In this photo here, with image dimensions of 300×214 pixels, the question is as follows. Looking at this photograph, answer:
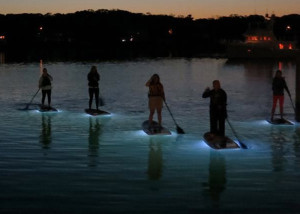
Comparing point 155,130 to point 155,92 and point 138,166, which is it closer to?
point 155,92

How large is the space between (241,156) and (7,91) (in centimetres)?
2400

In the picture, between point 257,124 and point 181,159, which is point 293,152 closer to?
point 181,159

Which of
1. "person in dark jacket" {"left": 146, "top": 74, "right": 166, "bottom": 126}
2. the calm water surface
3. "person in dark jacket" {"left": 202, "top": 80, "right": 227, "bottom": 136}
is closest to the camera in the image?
the calm water surface

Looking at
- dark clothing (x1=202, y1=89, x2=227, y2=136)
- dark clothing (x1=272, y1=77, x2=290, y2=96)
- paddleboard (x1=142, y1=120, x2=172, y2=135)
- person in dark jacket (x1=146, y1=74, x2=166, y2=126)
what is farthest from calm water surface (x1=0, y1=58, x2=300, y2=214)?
dark clothing (x1=272, y1=77, x2=290, y2=96)

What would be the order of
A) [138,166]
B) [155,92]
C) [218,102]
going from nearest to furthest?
[138,166], [218,102], [155,92]

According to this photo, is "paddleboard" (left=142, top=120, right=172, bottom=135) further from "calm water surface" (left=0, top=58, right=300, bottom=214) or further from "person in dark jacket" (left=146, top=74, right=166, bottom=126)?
"person in dark jacket" (left=146, top=74, right=166, bottom=126)

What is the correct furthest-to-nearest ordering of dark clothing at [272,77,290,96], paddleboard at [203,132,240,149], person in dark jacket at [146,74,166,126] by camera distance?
1. dark clothing at [272,77,290,96]
2. person in dark jacket at [146,74,166,126]
3. paddleboard at [203,132,240,149]

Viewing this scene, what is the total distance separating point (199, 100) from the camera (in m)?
31.0

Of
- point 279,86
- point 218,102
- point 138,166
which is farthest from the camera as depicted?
point 279,86

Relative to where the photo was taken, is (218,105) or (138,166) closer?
(138,166)

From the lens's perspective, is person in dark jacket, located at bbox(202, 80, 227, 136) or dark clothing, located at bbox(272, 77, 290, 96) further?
dark clothing, located at bbox(272, 77, 290, 96)

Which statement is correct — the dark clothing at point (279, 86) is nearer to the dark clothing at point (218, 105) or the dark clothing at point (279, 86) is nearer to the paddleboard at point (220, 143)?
the dark clothing at point (218, 105)

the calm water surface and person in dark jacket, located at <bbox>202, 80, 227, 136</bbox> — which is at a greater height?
person in dark jacket, located at <bbox>202, 80, 227, 136</bbox>

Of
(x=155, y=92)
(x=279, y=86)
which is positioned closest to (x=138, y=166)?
(x=155, y=92)
